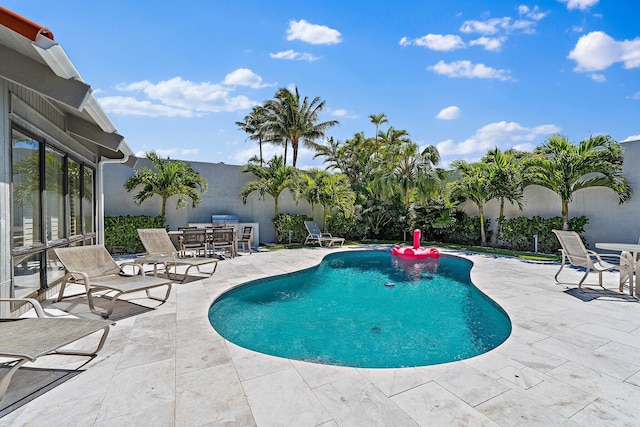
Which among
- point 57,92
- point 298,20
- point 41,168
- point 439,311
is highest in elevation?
point 298,20

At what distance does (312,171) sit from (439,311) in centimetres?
1084

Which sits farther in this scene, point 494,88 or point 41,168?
point 494,88

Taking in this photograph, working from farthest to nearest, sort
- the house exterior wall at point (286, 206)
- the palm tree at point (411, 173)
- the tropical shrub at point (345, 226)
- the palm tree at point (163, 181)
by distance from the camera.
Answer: the tropical shrub at point (345, 226), the palm tree at point (411, 173), the palm tree at point (163, 181), the house exterior wall at point (286, 206)

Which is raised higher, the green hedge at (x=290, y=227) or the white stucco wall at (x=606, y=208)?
the white stucco wall at (x=606, y=208)

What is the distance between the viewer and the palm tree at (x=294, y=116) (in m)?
22.3

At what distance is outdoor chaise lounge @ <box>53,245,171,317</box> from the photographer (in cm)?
484

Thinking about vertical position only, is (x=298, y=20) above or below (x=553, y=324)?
above

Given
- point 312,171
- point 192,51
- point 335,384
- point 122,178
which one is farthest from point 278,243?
point 335,384

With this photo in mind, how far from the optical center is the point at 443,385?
10.1 feet

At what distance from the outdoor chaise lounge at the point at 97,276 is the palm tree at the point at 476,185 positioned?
13.2m

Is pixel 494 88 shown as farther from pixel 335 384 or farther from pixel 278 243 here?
pixel 335 384

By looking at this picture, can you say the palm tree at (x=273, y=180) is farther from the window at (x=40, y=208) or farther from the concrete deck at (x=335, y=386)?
the concrete deck at (x=335, y=386)

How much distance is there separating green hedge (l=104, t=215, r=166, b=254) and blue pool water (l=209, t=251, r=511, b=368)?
7058mm

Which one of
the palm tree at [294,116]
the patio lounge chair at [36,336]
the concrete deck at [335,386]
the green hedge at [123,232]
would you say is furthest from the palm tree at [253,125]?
the patio lounge chair at [36,336]
